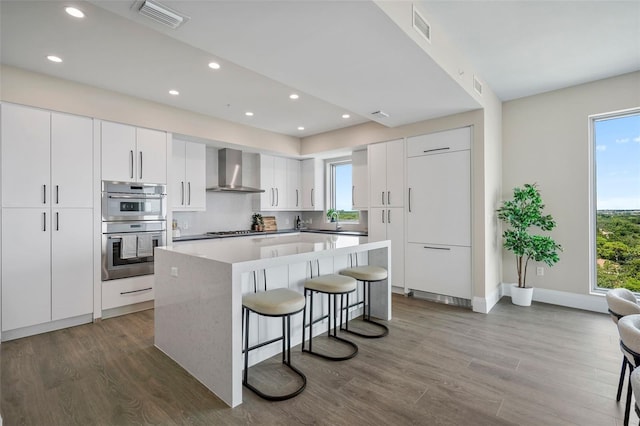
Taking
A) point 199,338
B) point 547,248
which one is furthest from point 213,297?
point 547,248

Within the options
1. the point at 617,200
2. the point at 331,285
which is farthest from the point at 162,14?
the point at 617,200

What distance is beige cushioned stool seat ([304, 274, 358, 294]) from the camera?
2598 mm

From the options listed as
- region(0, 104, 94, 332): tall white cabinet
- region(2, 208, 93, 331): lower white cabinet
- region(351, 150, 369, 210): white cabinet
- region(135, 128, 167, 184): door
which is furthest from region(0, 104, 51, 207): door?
region(351, 150, 369, 210): white cabinet

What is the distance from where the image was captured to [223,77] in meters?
3.30

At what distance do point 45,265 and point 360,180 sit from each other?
14.7 ft

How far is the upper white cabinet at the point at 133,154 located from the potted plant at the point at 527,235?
467 cm

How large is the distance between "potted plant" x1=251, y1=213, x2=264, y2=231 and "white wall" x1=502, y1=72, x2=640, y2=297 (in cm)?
428

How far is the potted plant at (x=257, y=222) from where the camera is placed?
5855 mm

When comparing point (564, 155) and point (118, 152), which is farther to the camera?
point (564, 155)

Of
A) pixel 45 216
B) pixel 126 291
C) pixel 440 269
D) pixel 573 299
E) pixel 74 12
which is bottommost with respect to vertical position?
pixel 573 299

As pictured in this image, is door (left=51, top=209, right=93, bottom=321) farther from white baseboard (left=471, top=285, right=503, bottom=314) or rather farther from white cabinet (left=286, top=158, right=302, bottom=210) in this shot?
white baseboard (left=471, top=285, right=503, bottom=314)

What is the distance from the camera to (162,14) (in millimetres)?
1895

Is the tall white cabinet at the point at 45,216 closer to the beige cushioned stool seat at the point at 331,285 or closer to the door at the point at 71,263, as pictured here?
the door at the point at 71,263

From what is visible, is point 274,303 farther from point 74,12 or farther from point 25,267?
point 25,267
